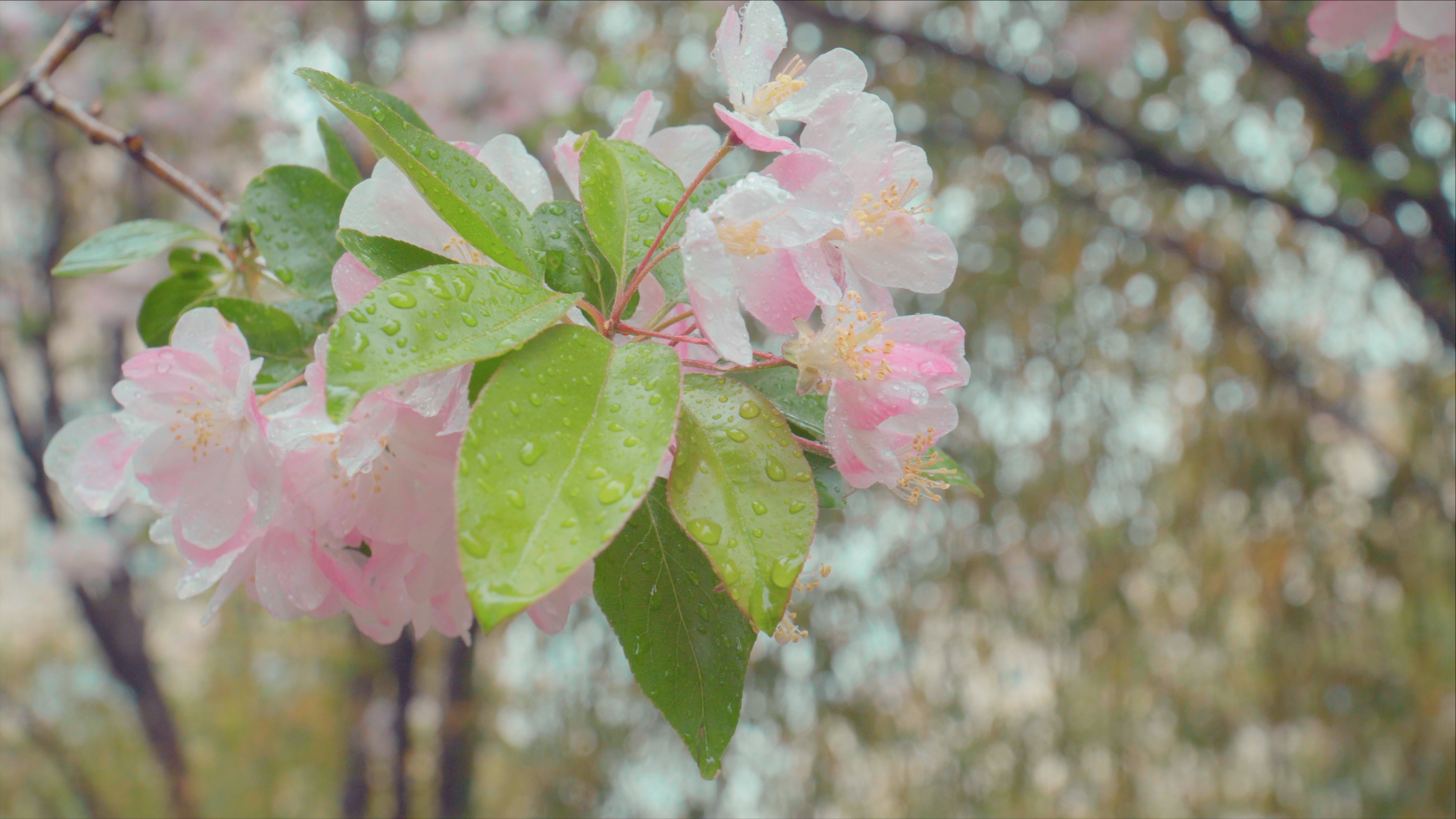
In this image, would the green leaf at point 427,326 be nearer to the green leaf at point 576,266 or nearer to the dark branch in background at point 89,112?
the green leaf at point 576,266

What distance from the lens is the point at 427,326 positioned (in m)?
0.33

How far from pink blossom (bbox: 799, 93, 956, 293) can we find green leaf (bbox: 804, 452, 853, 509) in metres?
0.09

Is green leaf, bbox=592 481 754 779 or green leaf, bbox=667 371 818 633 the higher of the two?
green leaf, bbox=667 371 818 633

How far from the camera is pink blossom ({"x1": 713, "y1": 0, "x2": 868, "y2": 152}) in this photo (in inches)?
17.1

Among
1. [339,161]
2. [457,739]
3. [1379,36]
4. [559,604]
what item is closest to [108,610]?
[457,739]

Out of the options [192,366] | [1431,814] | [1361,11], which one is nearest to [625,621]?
[192,366]

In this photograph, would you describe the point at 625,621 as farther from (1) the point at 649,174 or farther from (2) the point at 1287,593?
(2) the point at 1287,593

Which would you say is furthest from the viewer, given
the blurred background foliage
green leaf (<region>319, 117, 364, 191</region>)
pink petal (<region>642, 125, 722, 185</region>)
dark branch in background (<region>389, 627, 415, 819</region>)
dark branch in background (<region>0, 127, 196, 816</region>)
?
dark branch in background (<region>0, 127, 196, 816</region>)

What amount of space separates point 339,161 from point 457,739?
2.46 metres

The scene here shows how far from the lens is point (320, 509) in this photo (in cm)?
43

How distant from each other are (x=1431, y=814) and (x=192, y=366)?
2.49 m

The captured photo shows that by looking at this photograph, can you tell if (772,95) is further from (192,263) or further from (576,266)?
(192,263)

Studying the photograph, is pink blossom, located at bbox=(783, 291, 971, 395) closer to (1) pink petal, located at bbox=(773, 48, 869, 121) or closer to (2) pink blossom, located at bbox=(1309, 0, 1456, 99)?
(1) pink petal, located at bbox=(773, 48, 869, 121)

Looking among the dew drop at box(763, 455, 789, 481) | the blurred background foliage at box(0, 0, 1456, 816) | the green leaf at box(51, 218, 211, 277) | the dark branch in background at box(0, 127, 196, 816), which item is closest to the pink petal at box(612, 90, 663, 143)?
the dew drop at box(763, 455, 789, 481)
